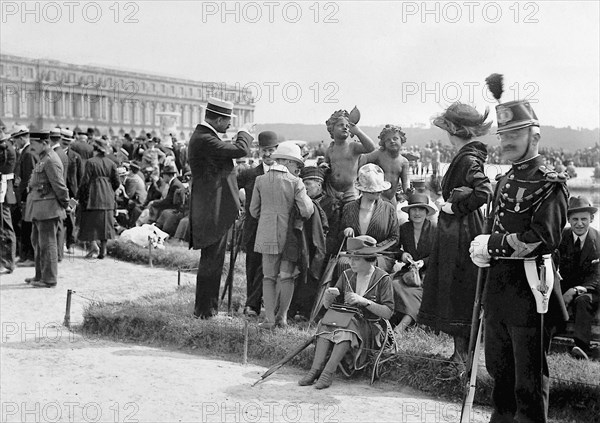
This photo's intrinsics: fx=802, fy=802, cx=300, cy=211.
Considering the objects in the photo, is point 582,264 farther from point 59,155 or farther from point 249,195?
point 59,155

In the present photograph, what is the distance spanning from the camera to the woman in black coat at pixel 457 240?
20.5 feet

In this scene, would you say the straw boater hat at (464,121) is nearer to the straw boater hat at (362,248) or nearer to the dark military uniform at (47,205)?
the straw boater hat at (362,248)

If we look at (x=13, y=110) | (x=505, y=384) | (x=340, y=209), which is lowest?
(x=505, y=384)

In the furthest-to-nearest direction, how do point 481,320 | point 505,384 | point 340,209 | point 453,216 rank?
point 340,209 < point 453,216 < point 481,320 < point 505,384

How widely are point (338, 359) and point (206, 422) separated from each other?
1.44 m

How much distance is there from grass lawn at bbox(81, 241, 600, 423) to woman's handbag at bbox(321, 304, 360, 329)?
18.7 inches

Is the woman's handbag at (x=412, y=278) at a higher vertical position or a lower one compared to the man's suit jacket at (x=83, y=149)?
lower

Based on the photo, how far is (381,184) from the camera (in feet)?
25.8

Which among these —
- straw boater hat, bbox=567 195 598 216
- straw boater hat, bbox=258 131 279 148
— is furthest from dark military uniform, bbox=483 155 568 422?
straw boater hat, bbox=258 131 279 148

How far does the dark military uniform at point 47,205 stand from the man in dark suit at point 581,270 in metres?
6.58

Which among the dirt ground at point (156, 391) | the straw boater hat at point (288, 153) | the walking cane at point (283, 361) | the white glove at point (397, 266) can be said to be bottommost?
the dirt ground at point (156, 391)

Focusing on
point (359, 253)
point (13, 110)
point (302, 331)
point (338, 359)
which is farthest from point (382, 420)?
point (13, 110)

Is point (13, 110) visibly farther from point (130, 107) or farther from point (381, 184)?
point (381, 184)

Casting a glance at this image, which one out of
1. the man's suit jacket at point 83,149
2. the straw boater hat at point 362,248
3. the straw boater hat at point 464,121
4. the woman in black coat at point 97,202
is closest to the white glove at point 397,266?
the straw boater hat at point 362,248
